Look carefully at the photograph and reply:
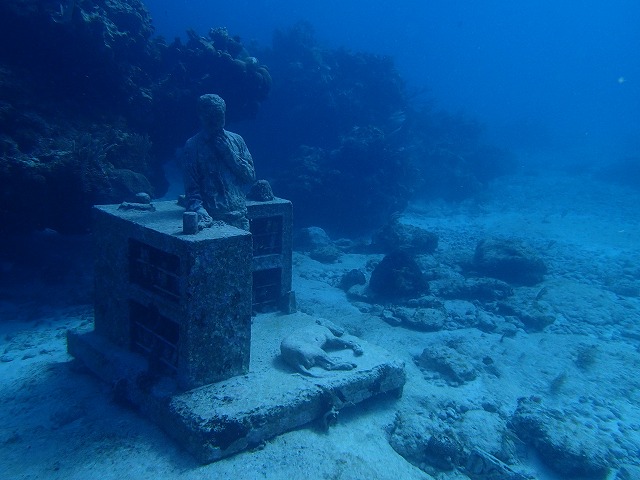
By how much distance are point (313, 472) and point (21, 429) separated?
3.94 meters

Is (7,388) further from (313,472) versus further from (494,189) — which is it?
(494,189)

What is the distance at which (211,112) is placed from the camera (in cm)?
670

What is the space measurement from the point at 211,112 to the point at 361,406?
210 inches

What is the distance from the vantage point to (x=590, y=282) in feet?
47.8

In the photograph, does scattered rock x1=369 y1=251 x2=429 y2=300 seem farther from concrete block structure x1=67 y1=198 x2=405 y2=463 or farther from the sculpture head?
the sculpture head

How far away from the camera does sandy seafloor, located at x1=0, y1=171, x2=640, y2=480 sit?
5066 mm

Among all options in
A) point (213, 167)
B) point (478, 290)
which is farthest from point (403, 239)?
point (213, 167)

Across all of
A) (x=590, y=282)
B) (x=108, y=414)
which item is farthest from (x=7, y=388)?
(x=590, y=282)

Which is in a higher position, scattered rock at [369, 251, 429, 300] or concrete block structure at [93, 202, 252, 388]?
concrete block structure at [93, 202, 252, 388]

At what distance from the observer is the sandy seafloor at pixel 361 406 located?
16.6ft

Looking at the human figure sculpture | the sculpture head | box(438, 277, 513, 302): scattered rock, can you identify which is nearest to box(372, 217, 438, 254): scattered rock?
box(438, 277, 513, 302): scattered rock

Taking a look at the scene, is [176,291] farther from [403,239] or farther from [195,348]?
[403,239]

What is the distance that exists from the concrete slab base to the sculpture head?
3706 mm

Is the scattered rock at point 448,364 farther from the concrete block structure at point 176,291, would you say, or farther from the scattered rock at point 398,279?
the concrete block structure at point 176,291
